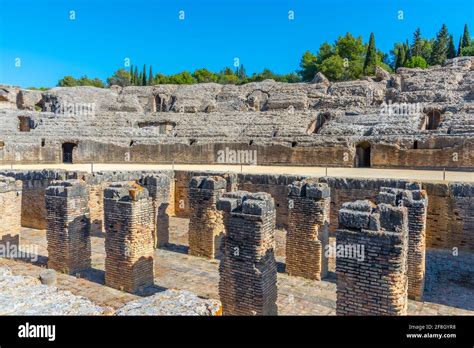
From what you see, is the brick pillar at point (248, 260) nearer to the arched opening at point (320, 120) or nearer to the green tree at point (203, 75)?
the arched opening at point (320, 120)

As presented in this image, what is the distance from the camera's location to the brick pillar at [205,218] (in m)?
10.5

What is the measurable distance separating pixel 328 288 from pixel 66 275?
6.25 meters

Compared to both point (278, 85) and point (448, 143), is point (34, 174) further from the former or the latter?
point (278, 85)

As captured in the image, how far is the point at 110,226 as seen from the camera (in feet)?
28.2

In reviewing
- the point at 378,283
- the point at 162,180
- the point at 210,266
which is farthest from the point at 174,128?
the point at 378,283

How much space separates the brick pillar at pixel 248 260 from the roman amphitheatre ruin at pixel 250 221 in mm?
26

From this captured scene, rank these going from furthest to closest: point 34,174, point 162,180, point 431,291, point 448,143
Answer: point 448,143 → point 34,174 → point 162,180 → point 431,291

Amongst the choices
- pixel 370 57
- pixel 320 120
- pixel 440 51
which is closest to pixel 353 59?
pixel 370 57

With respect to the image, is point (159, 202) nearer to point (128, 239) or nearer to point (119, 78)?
point (128, 239)

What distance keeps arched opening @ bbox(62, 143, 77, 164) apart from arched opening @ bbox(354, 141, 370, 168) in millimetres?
18643

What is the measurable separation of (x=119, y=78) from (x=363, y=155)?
58.9m

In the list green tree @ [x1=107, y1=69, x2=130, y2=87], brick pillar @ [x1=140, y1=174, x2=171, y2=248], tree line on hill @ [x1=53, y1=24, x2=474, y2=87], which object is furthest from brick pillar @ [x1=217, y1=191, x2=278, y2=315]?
green tree @ [x1=107, y1=69, x2=130, y2=87]

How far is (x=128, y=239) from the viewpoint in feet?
27.3
